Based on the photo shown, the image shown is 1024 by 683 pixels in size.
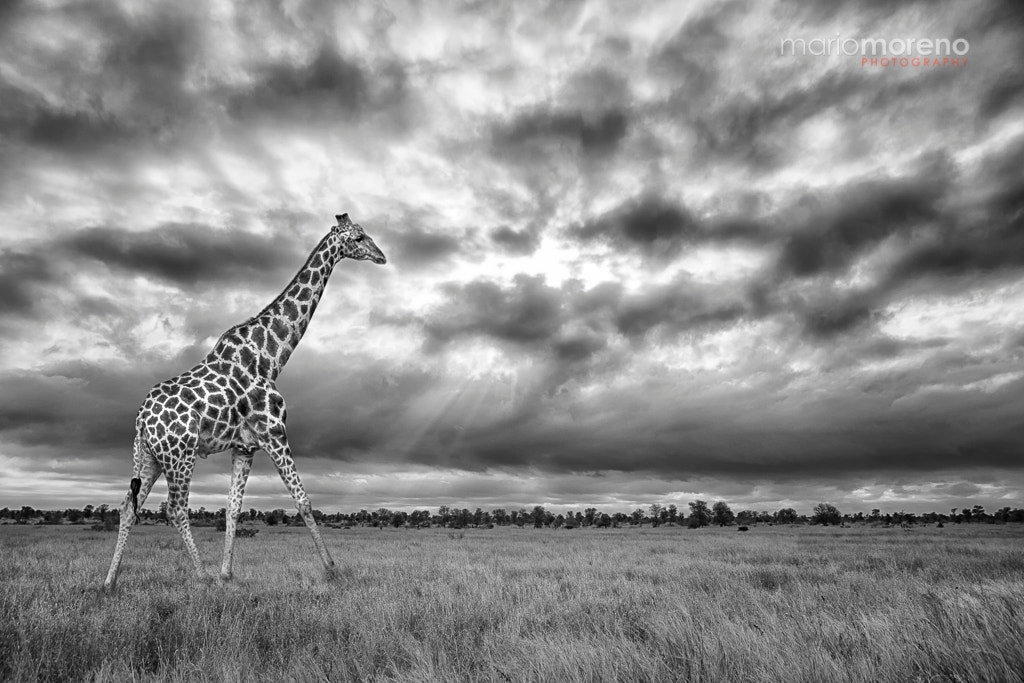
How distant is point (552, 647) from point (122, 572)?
10.8 m

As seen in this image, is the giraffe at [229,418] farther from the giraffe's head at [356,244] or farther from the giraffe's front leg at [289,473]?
the giraffe's head at [356,244]

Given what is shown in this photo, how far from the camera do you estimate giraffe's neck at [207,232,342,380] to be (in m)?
11.5

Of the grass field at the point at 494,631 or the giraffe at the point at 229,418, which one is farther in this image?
the giraffe at the point at 229,418

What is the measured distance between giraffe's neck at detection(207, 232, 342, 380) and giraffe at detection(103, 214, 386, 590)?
0.02m

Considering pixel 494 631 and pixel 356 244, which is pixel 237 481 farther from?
pixel 494 631

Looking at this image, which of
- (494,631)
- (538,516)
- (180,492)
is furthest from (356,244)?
(538,516)

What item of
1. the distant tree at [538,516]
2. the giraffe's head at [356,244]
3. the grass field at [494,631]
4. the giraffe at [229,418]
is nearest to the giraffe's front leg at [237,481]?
the giraffe at [229,418]

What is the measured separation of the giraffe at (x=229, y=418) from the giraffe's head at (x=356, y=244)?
35.4 inches

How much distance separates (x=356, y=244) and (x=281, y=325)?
2.43 m

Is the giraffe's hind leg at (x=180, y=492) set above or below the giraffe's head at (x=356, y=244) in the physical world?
below

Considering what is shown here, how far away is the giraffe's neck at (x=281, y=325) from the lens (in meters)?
11.5

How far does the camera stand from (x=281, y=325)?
476 inches

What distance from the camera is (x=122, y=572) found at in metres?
11.3

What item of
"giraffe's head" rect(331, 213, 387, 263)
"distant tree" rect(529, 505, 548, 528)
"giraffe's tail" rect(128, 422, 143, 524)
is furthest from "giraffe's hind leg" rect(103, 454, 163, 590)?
"distant tree" rect(529, 505, 548, 528)
